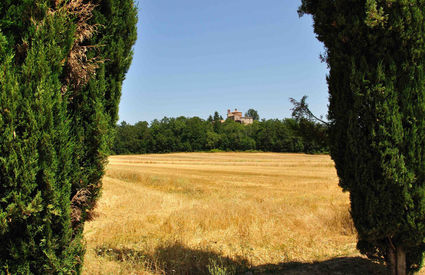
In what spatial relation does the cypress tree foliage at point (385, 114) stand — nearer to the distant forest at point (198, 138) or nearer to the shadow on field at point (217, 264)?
the shadow on field at point (217, 264)

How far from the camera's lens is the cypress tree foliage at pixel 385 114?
11.9 feet

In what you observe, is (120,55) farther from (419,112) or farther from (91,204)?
(419,112)

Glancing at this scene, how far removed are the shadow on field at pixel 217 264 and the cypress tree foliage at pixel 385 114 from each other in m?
1.44

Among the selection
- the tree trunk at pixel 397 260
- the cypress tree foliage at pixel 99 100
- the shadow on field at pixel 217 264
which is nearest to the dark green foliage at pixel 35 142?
the cypress tree foliage at pixel 99 100

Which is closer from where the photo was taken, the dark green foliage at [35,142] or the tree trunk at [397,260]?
the dark green foliage at [35,142]

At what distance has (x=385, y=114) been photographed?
3.64 m

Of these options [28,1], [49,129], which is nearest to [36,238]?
[49,129]

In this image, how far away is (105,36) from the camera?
4.98 meters

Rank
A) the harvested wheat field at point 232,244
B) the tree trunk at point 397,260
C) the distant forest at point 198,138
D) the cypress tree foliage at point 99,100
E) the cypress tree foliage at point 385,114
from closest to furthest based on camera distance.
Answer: the cypress tree foliage at point 385,114, the tree trunk at point 397,260, the cypress tree foliage at point 99,100, the harvested wheat field at point 232,244, the distant forest at point 198,138

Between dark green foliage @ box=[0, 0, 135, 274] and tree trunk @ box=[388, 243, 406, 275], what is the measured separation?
16.2ft

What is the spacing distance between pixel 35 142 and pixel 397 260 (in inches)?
216

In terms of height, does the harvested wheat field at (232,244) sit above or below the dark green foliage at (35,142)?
below

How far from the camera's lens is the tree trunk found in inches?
163

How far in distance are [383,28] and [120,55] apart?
14.2ft
